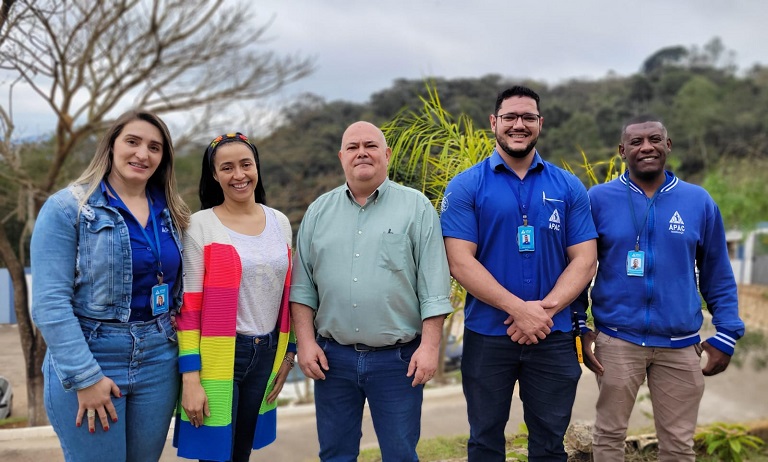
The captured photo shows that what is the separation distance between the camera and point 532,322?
2.21 metres

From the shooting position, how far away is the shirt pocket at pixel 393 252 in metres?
2.19

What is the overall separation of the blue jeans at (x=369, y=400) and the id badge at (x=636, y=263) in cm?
100

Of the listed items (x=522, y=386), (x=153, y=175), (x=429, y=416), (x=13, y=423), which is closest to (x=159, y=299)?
(x=153, y=175)

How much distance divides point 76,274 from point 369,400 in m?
1.13

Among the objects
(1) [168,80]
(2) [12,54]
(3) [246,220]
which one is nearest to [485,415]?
(3) [246,220]

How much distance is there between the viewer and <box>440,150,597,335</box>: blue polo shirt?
7.55 feet

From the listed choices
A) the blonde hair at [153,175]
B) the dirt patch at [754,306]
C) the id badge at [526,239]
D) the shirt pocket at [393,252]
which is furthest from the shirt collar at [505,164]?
the dirt patch at [754,306]

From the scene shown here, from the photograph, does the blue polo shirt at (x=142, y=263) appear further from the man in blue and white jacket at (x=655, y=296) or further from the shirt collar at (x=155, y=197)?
the man in blue and white jacket at (x=655, y=296)

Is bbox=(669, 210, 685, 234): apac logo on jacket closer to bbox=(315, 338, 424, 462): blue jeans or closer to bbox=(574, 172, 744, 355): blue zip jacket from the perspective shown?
bbox=(574, 172, 744, 355): blue zip jacket

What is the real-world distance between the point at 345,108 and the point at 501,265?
894 inches

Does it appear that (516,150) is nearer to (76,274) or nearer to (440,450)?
(76,274)

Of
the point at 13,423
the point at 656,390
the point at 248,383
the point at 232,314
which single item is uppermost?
the point at 232,314

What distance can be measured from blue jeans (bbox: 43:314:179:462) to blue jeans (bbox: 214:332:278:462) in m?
0.24

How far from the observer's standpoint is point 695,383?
2.52m
